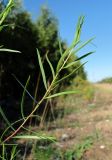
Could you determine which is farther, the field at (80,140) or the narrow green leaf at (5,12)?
the field at (80,140)

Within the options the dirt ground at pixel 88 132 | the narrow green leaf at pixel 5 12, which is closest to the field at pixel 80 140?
the dirt ground at pixel 88 132

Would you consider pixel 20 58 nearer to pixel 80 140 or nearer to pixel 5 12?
pixel 80 140

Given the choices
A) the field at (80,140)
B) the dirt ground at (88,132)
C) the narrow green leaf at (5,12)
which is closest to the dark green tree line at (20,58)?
the dirt ground at (88,132)

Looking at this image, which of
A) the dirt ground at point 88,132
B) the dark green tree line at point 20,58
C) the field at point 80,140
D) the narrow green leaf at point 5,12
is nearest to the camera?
the narrow green leaf at point 5,12

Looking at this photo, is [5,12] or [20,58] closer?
[5,12]

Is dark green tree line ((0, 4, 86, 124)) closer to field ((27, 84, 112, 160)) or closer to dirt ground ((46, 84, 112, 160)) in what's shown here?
dirt ground ((46, 84, 112, 160))

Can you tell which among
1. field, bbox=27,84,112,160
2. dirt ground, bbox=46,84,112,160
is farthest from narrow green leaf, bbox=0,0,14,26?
dirt ground, bbox=46,84,112,160

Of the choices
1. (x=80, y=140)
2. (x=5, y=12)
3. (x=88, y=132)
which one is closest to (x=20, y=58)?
(x=88, y=132)

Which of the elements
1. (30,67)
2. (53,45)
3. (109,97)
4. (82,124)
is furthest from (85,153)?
(53,45)

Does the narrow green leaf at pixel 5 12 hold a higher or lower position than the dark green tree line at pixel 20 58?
higher

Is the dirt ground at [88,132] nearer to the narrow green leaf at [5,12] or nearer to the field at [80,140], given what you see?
the field at [80,140]

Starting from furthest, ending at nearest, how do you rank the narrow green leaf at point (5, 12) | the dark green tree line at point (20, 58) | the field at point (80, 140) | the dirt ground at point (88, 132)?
1. the dark green tree line at point (20, 58)
2. the dirt ground at point (88, 132)
3. the field at point (80, 140)
4. the narrow green leaf at point (5, 12)

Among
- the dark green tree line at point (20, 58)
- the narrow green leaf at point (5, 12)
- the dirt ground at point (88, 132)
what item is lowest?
the dark green tree line at point (20, 58)

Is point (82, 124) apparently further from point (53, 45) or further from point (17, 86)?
point (53, 45)
